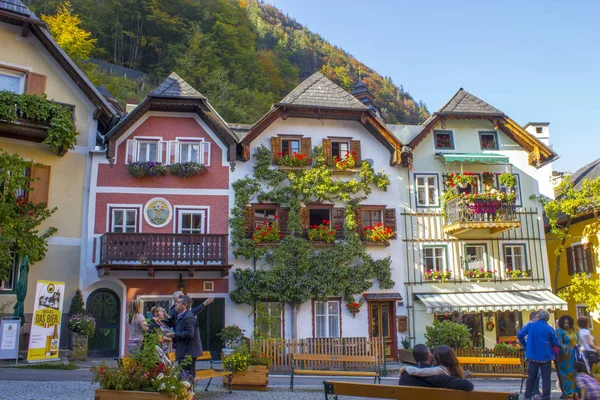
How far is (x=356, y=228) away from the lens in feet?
79.5

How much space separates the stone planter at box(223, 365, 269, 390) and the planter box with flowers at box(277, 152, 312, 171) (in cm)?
A: 1196

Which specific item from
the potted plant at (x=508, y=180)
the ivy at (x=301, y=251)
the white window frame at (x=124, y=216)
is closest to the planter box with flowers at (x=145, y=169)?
the white window frame at (x=124, y=216)

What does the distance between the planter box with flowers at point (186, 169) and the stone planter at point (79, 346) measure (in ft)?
22.7

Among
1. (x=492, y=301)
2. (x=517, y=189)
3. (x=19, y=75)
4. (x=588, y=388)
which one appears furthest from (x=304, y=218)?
(x=588, y=388)

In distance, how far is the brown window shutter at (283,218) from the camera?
77.8 feet

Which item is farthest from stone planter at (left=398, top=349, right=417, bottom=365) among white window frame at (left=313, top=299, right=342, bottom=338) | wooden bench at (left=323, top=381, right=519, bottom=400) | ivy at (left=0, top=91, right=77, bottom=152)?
ivy at (left=0, top=91, right=77, bottom=152)

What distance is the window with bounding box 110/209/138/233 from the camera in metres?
22.4

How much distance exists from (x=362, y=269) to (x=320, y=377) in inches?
278

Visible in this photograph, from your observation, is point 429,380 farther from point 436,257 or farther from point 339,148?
point 339,148

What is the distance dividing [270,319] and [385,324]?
15.7 ft

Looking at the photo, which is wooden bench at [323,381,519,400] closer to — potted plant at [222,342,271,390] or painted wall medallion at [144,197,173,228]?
potted plant at [222,342,271,390]

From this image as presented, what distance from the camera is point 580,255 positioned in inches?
1088

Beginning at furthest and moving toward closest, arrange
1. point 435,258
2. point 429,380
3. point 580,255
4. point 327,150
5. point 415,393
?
1. point 580,255
2. point 435,258
3. point 327,150
4. point 429,380
5. point 415,393

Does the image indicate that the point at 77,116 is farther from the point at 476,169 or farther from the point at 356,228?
the point at 476,169
